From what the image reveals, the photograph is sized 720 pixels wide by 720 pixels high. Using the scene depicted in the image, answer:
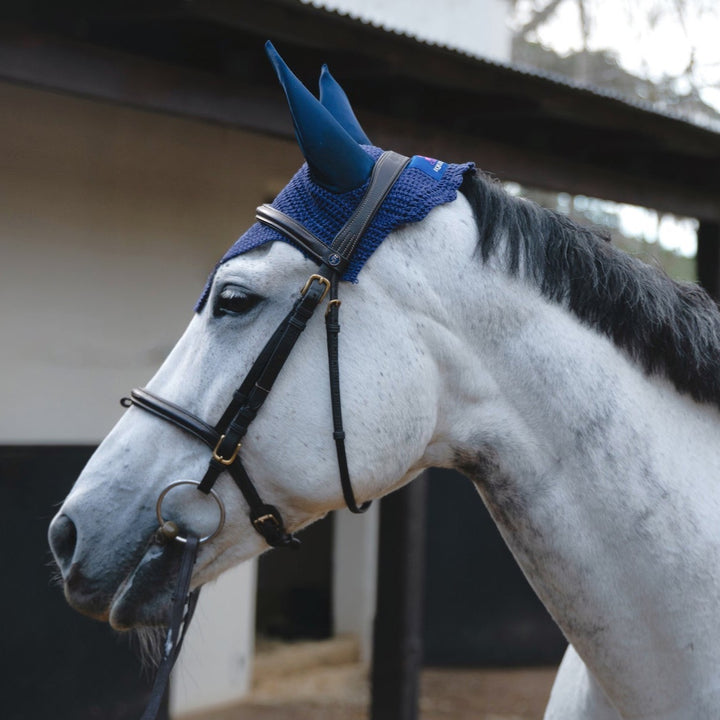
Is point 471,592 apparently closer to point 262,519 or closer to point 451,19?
point 451,19

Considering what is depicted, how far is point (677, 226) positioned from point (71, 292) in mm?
10921

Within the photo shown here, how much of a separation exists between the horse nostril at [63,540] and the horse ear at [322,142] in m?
0.74

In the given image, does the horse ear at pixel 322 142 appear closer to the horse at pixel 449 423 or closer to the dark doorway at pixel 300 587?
the horse at pixel 449 423

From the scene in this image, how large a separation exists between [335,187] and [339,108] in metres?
0.25

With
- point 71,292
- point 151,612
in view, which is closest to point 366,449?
point 151,612

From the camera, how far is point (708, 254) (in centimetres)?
489

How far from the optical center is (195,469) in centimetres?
147

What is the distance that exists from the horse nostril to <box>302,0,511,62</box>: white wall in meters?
5.99

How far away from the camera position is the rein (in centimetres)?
144

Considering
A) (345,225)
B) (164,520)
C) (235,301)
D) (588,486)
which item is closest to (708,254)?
(588,486)

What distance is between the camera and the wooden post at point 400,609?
13.0 feet

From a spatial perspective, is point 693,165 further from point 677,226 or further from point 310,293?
point 677,226

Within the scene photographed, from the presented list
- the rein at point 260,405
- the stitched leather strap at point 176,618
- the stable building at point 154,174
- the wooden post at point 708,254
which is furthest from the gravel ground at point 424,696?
the rein at point 260,405

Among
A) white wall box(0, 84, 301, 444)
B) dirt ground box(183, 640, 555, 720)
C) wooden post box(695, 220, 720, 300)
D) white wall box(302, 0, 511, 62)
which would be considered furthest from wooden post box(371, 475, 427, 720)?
white wall box(302, 0, 511, 62)
